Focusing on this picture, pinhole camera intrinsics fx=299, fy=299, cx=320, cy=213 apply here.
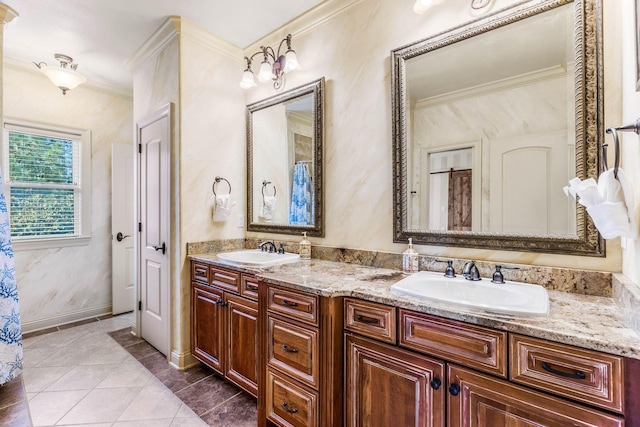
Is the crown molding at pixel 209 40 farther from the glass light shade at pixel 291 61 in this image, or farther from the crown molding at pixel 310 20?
the glass light shade at pixel 291 61

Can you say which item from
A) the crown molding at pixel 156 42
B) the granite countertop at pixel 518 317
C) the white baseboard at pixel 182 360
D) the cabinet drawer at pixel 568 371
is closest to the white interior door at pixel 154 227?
the white baseboard at pixel 182 360

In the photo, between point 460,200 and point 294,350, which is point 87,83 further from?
point 460,200

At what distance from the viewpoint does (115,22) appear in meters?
2.36

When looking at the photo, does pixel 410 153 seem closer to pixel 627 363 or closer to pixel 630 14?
pixel 630 14

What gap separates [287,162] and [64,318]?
3.10 meters

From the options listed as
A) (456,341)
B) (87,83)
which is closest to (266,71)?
(456,341)

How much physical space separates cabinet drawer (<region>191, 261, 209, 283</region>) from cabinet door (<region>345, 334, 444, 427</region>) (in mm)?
1304

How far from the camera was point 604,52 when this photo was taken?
1.27 m

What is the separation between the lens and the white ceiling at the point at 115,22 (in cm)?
216

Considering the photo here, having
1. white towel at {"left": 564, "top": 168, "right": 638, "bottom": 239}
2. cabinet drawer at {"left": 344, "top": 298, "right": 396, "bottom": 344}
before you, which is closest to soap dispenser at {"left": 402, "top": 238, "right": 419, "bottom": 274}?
cabinet drawer at {"left": 344, "top": 298, "right": 396, "bottom": 344}

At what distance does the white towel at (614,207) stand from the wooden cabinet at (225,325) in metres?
1.60

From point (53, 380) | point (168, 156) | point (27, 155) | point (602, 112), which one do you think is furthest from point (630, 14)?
point (27, 155)

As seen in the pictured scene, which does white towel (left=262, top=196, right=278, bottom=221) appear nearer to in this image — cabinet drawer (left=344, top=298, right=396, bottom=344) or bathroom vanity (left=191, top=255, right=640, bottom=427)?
bathroom vanity (left=191, top=255, right=640, bottom=427)

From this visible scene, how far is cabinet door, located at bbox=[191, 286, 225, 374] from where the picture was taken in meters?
2.12
